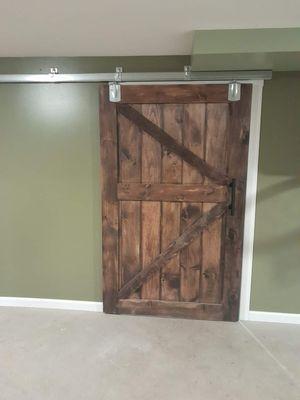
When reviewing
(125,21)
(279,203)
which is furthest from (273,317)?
(125,21)

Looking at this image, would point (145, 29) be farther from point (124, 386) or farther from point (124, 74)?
point (124, 386)

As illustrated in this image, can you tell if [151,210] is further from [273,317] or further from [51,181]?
[273,317]

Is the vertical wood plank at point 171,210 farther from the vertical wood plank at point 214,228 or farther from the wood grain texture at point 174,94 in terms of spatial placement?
the vertical wood plank at point 214,228

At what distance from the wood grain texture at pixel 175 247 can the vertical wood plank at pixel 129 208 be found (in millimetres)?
55

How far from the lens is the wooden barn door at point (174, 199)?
2.29 metres

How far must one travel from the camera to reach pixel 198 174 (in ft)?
7.76

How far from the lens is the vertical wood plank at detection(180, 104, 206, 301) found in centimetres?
230

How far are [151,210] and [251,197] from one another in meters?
0.78

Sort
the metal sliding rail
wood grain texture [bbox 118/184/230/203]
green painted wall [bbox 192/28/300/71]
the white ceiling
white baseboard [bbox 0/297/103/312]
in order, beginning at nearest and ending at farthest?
the white ceiling
green painted wall [bbox 192/28/300/71]
the metal sliding rail
wood grain texture [bbox 118/184/230/203]
white baseboard [bbox 0/297/103/312]

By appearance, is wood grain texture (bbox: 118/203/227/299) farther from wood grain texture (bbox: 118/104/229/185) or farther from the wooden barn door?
wood grain texture (bbox: 118/104/229/185)

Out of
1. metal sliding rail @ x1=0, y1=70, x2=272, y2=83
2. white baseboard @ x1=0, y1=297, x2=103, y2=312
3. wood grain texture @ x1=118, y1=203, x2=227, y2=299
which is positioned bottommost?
white baseboard @ x1=0, y1=297, x2=103, y2=312

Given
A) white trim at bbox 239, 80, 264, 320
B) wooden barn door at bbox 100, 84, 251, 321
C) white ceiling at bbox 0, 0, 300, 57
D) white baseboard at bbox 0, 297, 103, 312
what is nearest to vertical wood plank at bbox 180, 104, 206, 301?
wooden barn door at bbox 100, 84, 251, 321

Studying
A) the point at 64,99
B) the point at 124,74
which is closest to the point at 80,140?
the point at 64,99

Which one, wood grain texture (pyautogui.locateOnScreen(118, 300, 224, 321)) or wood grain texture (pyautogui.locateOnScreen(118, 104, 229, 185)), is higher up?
wood grain texture (pyautogui.locateOnScreen(118, 104, 229, 185))
